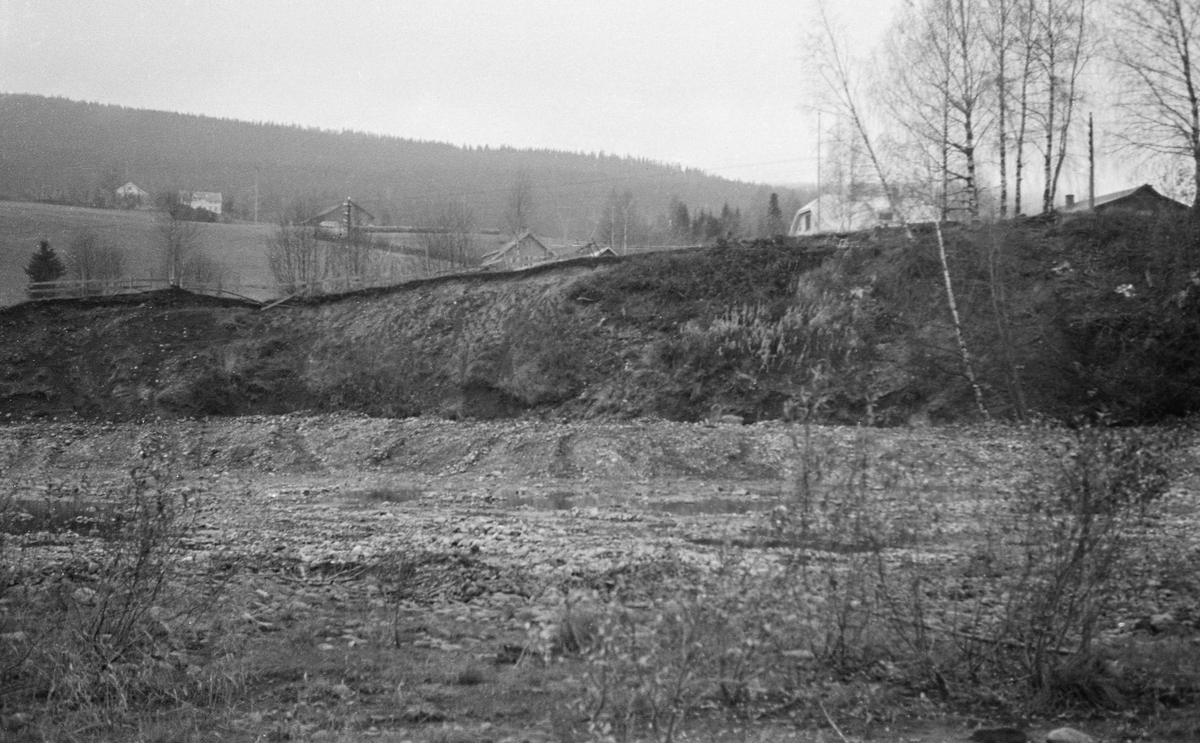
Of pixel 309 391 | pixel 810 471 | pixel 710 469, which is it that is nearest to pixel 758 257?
pixel 710 469

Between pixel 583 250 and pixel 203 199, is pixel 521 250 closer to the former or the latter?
pixel 583 250

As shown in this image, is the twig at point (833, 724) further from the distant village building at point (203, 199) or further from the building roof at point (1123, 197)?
the distant village building at point (203, 199)

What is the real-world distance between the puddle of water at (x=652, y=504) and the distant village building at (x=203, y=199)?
64513mm

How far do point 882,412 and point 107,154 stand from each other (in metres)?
84.0

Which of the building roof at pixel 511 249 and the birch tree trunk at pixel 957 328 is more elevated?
the building roof at pixel 511 249

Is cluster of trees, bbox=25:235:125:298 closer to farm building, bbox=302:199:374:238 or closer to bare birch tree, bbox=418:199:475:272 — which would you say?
farm building, bbox=302:199:374:238

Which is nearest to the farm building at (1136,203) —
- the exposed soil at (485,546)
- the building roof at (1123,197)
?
the building roof at (1123,197)

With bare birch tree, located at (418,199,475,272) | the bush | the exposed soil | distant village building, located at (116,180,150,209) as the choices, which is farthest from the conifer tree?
the bush

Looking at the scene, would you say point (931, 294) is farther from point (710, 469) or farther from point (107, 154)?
point (107, 154)

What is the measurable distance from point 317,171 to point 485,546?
10067 cm

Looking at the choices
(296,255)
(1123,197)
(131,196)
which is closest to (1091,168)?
(1123,197)

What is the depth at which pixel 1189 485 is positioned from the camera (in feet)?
49.4

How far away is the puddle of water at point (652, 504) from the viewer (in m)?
16.3

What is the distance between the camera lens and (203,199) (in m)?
79.4
